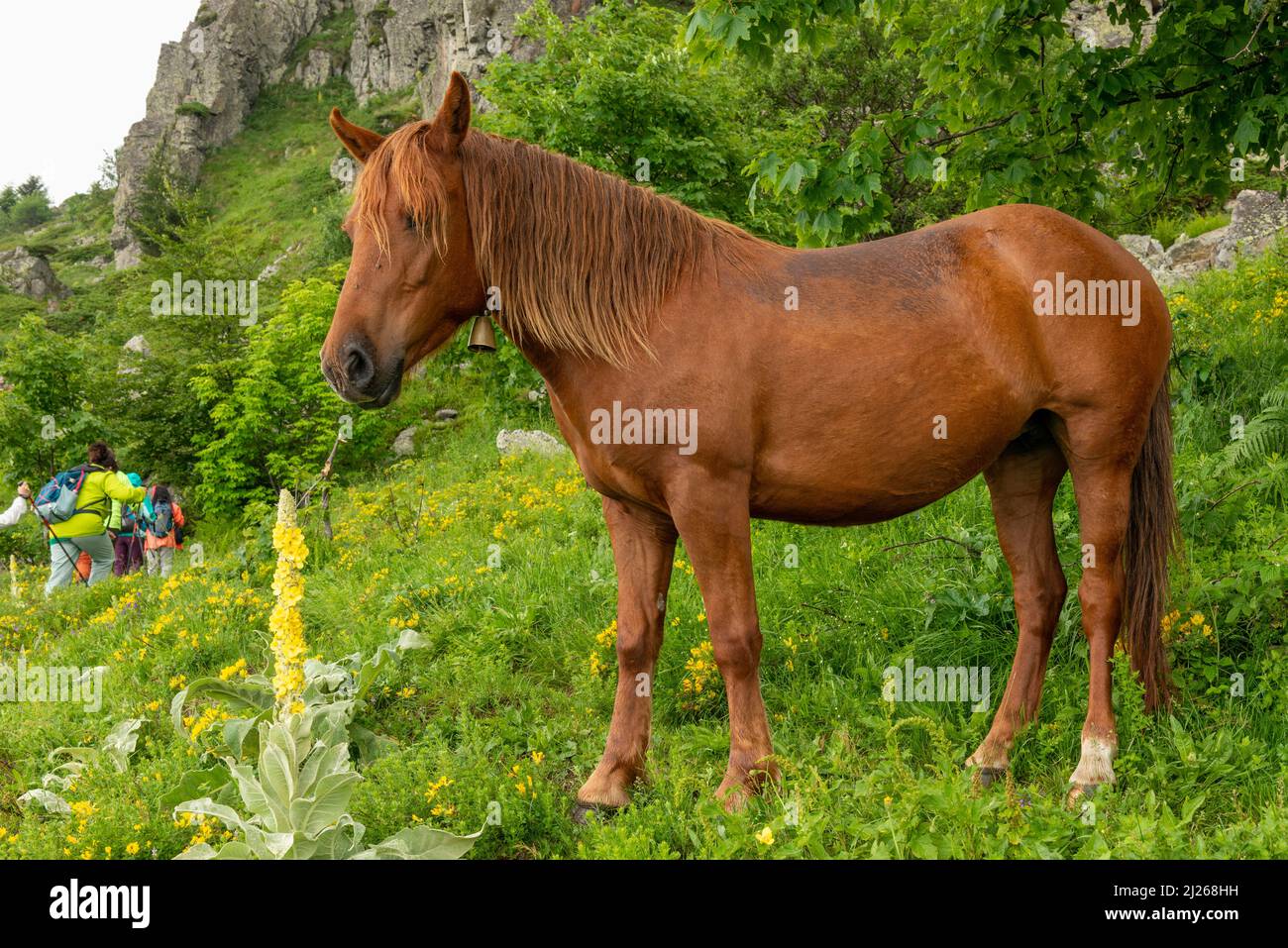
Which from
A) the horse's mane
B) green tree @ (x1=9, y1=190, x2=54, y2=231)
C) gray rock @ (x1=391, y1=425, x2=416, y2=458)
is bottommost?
the horse's mane

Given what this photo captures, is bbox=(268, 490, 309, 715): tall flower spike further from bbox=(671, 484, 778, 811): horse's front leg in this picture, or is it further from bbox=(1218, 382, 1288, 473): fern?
bbox=(1218, 382, 1288, 473): fern

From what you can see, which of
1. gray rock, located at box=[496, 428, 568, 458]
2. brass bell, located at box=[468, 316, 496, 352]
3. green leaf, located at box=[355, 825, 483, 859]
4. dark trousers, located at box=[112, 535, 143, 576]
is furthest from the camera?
gray rock, located at box=[496, 428, 568, 458]

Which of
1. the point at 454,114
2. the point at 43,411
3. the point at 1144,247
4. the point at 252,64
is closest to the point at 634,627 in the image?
the point at 454,114

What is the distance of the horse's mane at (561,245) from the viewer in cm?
355

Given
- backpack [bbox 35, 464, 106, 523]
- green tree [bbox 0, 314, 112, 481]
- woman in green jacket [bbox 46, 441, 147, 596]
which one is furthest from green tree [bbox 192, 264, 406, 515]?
backpack [bbox 35, 464, 106, 523]

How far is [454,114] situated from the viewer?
3412mm

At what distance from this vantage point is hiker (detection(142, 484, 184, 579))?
41.7 feet

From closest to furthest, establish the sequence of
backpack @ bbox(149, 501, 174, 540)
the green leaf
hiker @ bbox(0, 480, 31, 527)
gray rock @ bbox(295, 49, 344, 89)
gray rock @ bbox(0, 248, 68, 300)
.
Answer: the green leaf
hiker @ bbox(0, 480, 31, 527)
backpack @ bbox(149, 501, 174, 540)
gray rock @ bbox(0, 248, 68, 300)
gray rock @ bbox(295, 49, 344, 89)

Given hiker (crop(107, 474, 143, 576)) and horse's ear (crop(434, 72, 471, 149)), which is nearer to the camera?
horse's ear (crop(434, 72, 471, 149))

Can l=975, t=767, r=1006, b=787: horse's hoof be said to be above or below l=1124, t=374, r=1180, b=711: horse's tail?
below

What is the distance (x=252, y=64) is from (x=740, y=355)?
92.4 meters

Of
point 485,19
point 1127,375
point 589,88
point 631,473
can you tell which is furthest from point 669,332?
point 485,19

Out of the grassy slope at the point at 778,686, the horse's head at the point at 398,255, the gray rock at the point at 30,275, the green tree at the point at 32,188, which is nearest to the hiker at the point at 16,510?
the grassy slope at the point at 778,686

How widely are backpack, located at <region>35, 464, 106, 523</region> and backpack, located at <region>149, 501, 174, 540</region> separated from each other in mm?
1191
